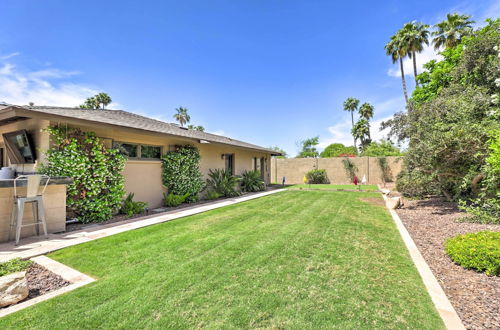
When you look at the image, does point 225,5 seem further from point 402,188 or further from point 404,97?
point 404,97

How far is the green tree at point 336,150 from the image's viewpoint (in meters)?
39.9

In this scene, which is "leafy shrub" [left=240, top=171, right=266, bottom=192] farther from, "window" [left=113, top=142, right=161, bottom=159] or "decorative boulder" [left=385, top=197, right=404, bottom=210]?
"decorative boulder" [left=385, top=197, right=404, bottom=210]

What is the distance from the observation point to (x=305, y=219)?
6.53 meters

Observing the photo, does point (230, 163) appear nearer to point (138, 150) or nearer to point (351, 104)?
point (138, 150)

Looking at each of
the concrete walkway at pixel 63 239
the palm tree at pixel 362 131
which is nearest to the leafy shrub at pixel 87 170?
the concrete walkway at pixel 63 239

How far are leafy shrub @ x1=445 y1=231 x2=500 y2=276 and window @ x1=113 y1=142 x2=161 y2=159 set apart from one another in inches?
328

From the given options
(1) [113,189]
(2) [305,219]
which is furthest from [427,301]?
(1) [113,189]

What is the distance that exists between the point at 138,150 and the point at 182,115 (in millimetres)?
34695

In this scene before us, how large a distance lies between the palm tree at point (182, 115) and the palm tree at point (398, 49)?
31.5 metres

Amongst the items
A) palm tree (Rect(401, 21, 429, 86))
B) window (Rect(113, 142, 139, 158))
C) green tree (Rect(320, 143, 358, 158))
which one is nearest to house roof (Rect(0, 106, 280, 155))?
window (Rect(113, 142, 139, 158))

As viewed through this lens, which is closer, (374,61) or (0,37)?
(0,37)

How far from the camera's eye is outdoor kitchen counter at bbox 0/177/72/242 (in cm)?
446

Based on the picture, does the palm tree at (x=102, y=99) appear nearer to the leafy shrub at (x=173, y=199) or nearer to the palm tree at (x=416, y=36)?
the leafy shrub at (x=173, y=199)

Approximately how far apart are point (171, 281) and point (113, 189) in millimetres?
4601
